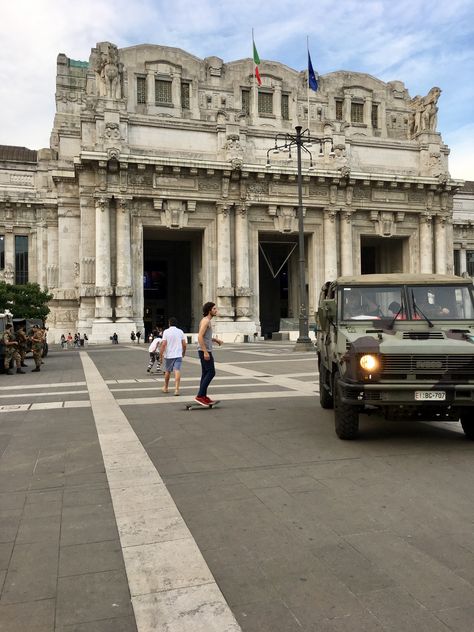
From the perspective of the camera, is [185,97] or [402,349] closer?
[402,349]

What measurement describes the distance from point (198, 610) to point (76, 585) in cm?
82

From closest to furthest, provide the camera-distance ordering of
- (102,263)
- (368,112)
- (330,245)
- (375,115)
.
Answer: (102,263) < (330,245) < (368,112) < (375,115)

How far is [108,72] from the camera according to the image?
140 ft

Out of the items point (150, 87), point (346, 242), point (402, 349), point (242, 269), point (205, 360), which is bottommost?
point (205, 360)

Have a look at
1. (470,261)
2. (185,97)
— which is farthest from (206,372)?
(470,261)

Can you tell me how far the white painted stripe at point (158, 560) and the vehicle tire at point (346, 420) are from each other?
8.20ft

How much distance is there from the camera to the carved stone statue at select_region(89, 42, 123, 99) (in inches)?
1682

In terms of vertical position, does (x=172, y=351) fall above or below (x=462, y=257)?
below

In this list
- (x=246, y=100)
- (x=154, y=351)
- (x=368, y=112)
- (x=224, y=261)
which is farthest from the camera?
(x=368, y=112)

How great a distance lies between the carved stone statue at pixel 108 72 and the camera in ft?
140

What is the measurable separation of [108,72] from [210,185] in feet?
38.7

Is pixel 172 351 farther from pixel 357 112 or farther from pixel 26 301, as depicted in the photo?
pixel 357 112

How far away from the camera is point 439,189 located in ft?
163

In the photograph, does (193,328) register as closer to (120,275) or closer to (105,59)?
(120,275)
